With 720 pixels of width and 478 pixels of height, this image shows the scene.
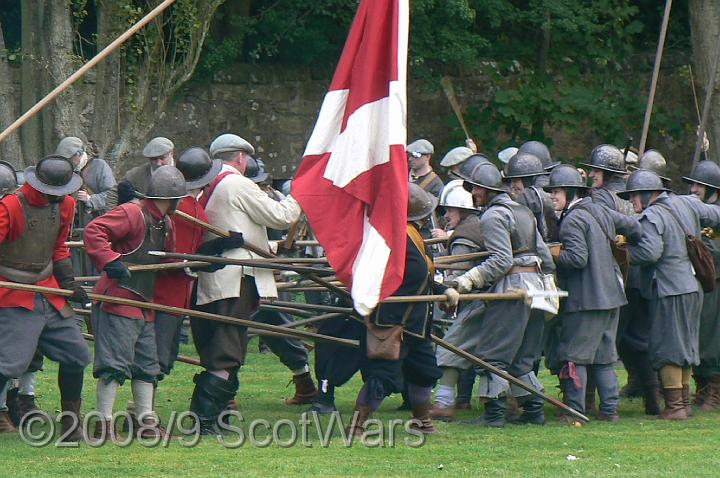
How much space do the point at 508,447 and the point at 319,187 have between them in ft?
6.87

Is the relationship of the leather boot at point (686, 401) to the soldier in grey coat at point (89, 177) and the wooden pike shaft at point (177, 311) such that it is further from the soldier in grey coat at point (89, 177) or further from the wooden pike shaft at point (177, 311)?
the soldier in grey coat at point (89, 177)

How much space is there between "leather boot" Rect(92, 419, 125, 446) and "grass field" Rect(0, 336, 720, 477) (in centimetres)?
18

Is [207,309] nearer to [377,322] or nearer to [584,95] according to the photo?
[377,322]

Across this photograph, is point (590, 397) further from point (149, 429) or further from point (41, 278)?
point (41, 278)

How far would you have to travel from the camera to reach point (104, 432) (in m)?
9.30

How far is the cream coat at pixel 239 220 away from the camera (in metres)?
9.66

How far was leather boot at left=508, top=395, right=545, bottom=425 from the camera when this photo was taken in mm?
10500

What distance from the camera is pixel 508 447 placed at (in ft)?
30.6

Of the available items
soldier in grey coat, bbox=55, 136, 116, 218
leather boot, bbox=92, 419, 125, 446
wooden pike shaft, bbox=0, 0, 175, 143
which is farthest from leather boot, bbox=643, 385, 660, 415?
soldier in grey coat, bbox=55, 136, 116, 218

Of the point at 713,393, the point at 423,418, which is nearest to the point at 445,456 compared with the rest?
the point at 423,418

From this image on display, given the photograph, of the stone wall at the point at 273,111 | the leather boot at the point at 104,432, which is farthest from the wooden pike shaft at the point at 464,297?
the stone wall at the point at 273,111

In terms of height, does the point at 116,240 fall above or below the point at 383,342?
above

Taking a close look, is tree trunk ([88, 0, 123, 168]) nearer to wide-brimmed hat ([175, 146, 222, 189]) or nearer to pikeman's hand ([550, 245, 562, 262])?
wide-brimmed hat ([175, 146, 222, 189])

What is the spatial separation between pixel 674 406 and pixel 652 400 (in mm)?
315
